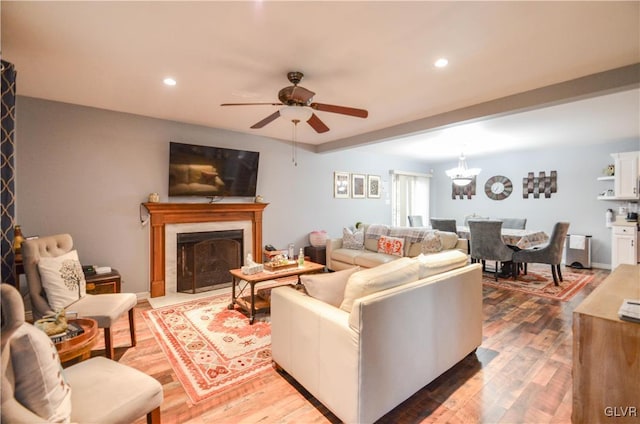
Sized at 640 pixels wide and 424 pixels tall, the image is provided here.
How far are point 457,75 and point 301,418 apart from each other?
296 centimetres

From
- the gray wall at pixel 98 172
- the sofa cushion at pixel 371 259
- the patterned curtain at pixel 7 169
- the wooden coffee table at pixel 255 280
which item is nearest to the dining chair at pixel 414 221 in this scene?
the sofa cushion at pixel 371 259

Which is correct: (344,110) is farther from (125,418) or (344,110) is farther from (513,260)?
(513,260)

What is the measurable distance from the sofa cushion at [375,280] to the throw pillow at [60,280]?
2.29 meters

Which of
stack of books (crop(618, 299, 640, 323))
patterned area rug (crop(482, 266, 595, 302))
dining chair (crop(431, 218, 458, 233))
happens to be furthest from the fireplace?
stack of books (crop(618, 299, 640, 323))

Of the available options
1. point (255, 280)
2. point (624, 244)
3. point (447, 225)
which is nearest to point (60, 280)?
point (255, 280)

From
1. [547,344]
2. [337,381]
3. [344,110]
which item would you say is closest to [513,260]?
[547,344]

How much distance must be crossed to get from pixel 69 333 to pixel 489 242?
5275 millimetres

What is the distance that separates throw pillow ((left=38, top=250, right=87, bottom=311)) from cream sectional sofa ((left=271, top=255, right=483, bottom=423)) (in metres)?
1.74

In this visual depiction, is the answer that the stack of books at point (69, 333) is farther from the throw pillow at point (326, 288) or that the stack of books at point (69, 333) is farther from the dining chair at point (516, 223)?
the dining chair at point (516, 223)

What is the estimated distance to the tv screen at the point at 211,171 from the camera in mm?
4160

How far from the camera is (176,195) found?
418cm

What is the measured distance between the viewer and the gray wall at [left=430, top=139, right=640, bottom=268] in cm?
572

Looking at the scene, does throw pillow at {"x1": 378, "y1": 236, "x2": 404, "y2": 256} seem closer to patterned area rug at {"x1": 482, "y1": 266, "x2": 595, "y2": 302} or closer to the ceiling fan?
patterned area rug at {"x1": 482, "y1": 266, "x2": 595, "y2": 302}

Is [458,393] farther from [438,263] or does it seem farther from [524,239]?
[524,239]
